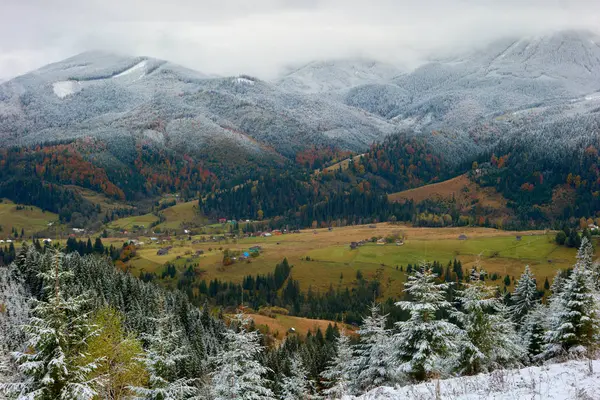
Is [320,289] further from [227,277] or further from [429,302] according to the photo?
[429,302]

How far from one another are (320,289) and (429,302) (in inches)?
5867

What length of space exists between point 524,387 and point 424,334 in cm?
1349

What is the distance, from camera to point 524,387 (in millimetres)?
16969

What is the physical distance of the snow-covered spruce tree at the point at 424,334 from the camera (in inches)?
1161

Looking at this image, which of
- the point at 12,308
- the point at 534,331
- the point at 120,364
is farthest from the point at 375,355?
the point at 12,308

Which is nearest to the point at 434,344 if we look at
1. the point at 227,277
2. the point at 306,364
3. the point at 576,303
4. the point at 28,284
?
the point at 576,303

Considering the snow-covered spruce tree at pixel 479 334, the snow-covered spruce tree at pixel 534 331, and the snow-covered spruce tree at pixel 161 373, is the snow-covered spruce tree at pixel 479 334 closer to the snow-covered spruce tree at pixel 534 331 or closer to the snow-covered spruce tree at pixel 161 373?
the snow-covered spruce tree at pixel 534 331

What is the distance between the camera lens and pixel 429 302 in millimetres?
30062

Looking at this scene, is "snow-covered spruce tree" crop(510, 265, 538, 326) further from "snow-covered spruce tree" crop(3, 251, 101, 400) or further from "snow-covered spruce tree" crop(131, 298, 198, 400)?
"snow-covered spruce tree" crop(3, 251, 101, 400)

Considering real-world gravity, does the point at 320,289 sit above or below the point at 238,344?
below

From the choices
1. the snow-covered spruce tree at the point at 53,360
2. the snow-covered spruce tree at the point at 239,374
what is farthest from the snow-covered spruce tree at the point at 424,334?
the snow-covered spruce tree at the point at 53,360

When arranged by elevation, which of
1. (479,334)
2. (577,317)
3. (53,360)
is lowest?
(577,317)

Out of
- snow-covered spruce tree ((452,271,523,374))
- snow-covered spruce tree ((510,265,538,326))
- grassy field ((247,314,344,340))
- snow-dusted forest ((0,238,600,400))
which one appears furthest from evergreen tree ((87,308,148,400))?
grassy field ((247,314,344,340))

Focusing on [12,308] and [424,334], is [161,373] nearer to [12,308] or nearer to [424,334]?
[424,334]
